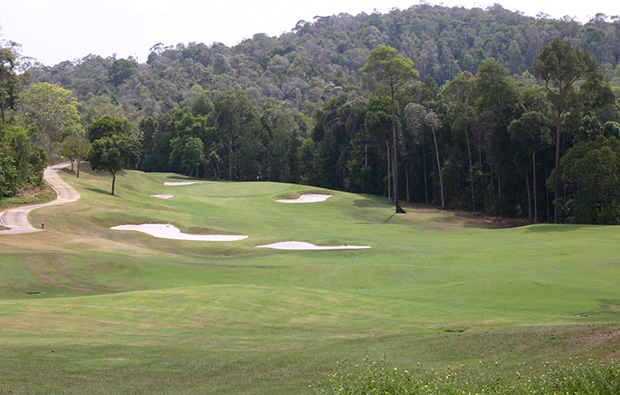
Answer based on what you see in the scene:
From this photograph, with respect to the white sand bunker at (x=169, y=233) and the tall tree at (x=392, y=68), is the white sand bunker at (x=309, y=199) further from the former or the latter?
the white sand bunker at (x=169, y=233)

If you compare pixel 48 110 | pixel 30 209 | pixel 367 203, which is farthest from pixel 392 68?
pixel 48 110

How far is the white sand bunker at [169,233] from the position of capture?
4009cm

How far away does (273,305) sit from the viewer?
18516 mm

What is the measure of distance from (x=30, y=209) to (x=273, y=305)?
3248 centimetres

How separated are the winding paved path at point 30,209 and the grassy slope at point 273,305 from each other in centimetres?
132

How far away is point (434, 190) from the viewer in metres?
77.1

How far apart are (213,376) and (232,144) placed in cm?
10192

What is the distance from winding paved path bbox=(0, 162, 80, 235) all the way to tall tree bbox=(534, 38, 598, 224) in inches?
1807

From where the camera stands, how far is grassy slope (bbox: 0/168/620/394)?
35.2ft

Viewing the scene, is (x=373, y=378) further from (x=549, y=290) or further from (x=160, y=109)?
(x=160, y=109)

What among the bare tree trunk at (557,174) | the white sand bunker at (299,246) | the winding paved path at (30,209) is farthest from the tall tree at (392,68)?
the winding paved path at (30,209)

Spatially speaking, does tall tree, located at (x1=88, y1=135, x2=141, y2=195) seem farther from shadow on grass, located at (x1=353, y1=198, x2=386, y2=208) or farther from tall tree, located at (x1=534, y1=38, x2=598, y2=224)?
tall tree, located at (x1=534, y1=38, x2=598, y2=224)

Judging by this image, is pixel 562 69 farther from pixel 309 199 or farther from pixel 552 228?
pixel 309 199

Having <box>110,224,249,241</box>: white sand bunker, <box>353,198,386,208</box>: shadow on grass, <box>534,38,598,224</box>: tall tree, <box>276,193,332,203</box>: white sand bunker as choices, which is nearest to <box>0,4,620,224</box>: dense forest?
<box>534,38,598,224</box>: tall tree
